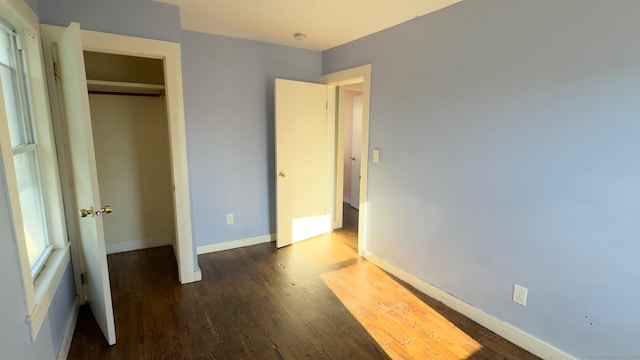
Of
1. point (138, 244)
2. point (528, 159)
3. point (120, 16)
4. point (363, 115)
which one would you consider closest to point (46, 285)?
point (120, 16)

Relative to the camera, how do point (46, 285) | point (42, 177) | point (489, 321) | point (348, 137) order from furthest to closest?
1. point (348, 137)
2. point (489, 321)
3. point (42, 177)
4. point (46, 285)

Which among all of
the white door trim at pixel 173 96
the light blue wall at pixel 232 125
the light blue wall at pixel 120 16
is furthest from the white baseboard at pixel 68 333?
the light blue wall at pixel 120 16

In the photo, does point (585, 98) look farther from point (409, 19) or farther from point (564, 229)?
point (409, 19)

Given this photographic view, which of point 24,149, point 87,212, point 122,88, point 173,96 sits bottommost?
point 87,212

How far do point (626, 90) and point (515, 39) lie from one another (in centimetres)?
66

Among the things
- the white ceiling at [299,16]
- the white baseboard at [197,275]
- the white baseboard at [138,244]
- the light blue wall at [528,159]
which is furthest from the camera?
the white baseboard at [138,244]

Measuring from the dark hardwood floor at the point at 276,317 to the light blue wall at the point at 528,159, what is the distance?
340mm

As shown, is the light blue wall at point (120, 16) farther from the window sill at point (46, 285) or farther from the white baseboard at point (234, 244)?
the white baseboard at point (234, 244)

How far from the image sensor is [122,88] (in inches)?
125

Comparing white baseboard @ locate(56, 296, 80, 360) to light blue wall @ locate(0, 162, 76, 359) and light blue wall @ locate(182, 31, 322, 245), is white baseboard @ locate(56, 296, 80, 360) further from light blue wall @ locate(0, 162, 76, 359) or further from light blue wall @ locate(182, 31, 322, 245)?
light blue wall @ locate(182, 31, 322, 245)

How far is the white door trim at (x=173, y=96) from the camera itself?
2.15m

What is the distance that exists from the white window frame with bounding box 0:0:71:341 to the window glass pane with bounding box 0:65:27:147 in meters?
0.12

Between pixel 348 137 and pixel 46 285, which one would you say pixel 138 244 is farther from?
pixel 348 137

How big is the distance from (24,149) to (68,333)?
1.17 m
